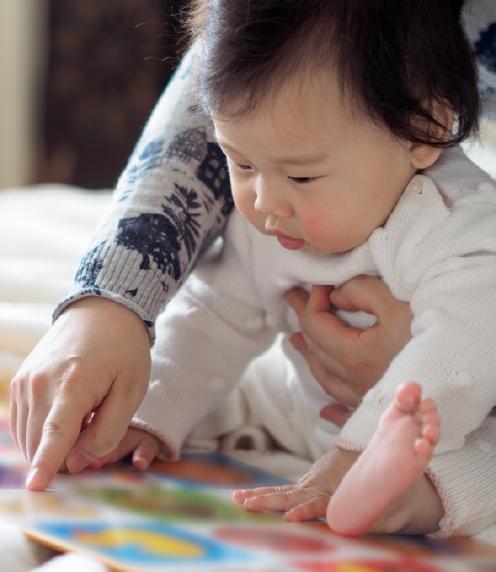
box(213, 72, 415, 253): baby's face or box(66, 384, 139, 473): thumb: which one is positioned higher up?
box(213, 72, 415, 253): baby's face

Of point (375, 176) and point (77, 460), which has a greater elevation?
point (375, 176)

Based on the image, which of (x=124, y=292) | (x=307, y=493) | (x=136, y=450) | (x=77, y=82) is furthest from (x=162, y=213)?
(x=77, y=82)

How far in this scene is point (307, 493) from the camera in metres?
0.83

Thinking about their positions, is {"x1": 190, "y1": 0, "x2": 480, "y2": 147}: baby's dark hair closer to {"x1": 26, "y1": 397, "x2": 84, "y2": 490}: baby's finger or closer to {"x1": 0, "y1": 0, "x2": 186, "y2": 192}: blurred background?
{"x1": 26, "y1": 397, "x2": 84, "y2": 490}: baby's finger

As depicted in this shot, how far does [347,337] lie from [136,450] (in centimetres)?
22

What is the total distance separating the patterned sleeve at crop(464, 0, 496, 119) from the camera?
99 cm

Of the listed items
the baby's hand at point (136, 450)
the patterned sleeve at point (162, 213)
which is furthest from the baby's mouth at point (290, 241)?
the baby's hand at point (136, 450)

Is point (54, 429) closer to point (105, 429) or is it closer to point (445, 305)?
point (105, 429)

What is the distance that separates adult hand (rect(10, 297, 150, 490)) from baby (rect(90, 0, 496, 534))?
0.08 metres

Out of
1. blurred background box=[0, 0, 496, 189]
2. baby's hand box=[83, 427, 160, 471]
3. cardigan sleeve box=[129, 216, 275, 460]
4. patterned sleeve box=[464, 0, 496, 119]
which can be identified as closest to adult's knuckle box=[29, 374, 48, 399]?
baby's hand box=[83, 427, 160, 471]

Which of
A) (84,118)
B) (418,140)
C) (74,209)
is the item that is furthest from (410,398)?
(84,118)

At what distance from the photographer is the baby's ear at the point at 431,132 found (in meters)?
0.89

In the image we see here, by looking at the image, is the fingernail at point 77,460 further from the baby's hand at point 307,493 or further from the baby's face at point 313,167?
the baby's face at point 313,167

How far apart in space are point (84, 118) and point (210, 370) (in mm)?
2557
